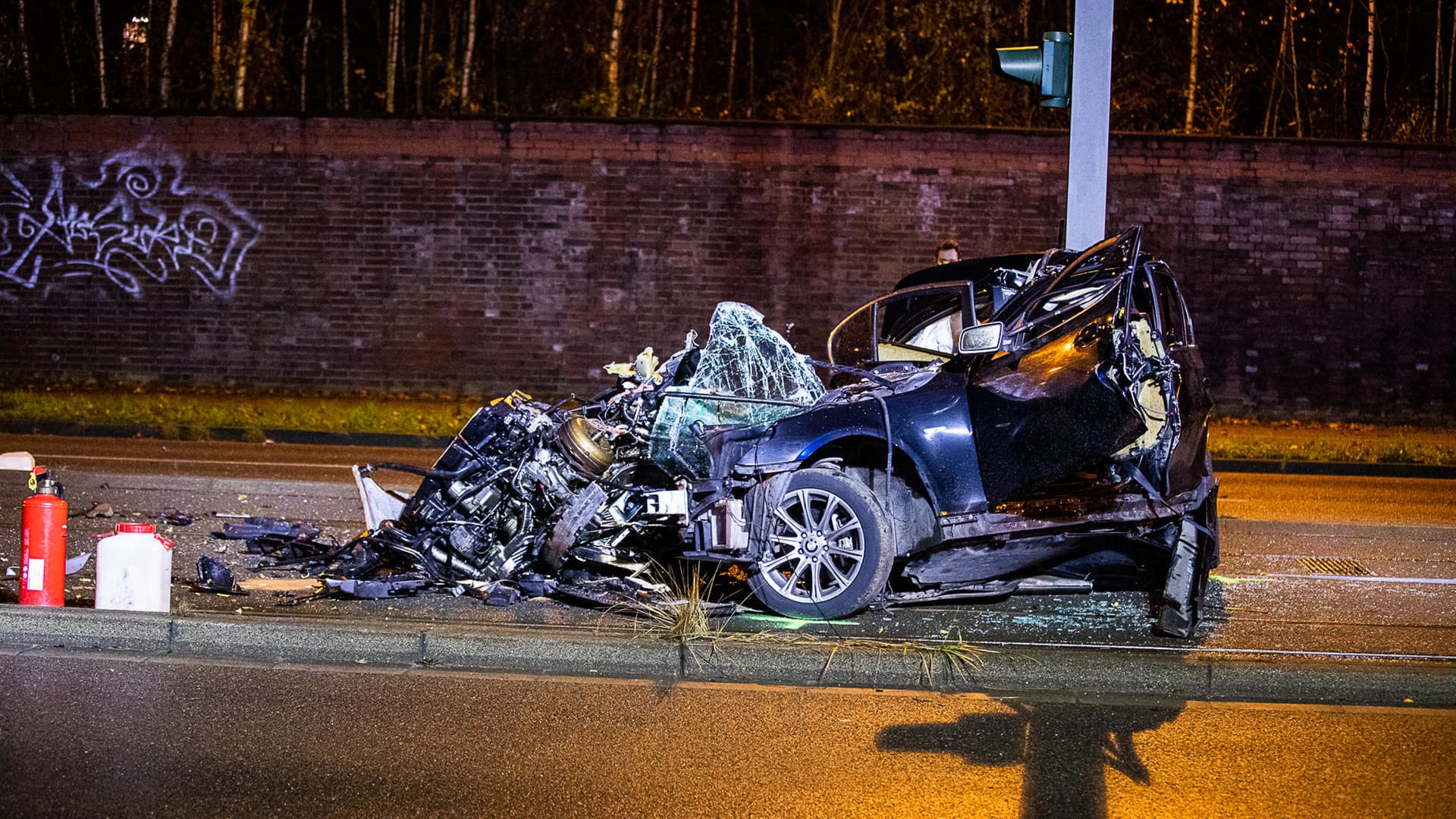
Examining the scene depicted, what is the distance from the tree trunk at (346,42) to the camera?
2700cm

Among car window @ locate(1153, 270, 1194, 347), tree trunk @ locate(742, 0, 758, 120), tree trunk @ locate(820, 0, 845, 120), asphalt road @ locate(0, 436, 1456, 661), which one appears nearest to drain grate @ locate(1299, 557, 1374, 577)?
asphalt road @ locate(0, 436, 1456, 661)

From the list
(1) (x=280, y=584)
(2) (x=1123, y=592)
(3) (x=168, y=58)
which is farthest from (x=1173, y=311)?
(3) (x=168, y=58)

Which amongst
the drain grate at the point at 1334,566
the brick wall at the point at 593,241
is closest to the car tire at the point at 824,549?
the drain grate at the point at 1334,566

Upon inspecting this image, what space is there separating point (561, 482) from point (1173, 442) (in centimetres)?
308

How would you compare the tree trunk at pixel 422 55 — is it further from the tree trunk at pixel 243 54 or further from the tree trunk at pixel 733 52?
the tree trunk at pixel 733 52

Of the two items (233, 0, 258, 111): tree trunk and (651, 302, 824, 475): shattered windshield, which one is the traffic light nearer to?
(651, 302, 824, 475): shattered windshield

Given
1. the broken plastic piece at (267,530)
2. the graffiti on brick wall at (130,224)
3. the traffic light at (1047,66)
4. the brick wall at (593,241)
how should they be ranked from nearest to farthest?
1. the broken plastic piece at (267,530)
2. the traffic light at (1047,66)
3. the brick wall at (593,241)
4. the graffiti on brick wall at (130,224)

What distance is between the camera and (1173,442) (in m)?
6.22

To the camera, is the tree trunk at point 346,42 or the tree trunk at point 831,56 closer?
the tree trunk at point 831,56

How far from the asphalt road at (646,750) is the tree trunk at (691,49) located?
20.7 meters

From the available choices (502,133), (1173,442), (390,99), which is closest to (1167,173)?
(502,133)

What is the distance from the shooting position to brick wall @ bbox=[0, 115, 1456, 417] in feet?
59.1

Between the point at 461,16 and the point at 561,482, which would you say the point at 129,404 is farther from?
the point at 461,16

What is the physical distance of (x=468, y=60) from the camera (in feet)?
79.9
